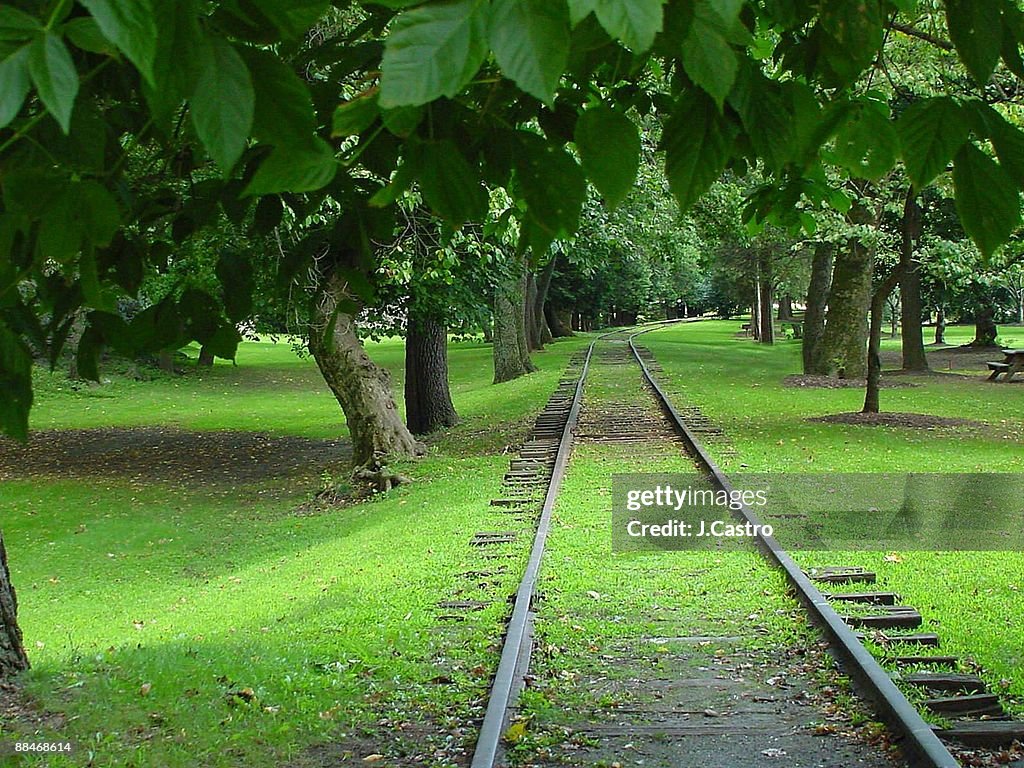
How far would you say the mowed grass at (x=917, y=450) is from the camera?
287 inches

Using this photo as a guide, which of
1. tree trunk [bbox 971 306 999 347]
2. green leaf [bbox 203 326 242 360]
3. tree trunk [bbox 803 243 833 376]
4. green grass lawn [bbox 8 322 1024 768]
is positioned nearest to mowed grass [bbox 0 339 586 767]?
green grass lawn [bbox 8 322 1024 768]

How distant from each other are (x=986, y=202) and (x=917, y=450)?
15.3 m

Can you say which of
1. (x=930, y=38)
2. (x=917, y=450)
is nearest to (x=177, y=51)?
(x=930, y=38)

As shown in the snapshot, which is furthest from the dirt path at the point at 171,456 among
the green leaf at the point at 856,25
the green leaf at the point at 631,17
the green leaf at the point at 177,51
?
the green leaf at the point at 631,17

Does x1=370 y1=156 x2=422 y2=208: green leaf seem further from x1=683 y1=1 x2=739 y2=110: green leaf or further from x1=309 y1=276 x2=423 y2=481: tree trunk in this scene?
x1=309 y1=276 x2=423 y2=481: tree trunk

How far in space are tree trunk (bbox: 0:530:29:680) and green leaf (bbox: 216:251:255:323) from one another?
14.3ft

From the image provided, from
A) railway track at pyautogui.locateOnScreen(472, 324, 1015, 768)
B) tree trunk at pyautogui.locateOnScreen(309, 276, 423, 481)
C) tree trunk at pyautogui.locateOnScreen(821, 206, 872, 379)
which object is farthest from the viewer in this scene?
tree trunk at pyautogui.locateOnScreen(821, 206, 872, 379)

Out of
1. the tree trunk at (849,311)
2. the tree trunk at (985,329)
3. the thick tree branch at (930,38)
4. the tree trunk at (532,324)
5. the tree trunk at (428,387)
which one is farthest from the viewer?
the tree trunk at (532,324)

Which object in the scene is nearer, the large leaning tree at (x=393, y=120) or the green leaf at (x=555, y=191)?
the large leaning tree at (x=393, y=120)

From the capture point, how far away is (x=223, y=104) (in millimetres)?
1202

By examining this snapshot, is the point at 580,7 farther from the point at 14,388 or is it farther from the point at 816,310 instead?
the point at 816,310

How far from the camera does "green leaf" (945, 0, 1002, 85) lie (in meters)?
1.64

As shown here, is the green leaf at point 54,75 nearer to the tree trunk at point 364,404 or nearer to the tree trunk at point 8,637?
the tree trunk at point 8,637

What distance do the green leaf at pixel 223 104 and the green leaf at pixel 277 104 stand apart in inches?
4.6
